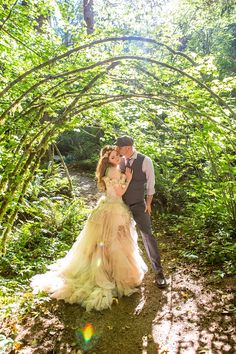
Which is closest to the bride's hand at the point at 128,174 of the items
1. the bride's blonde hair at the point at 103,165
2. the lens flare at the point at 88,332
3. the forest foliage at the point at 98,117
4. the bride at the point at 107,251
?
the bride at the point at 107,251

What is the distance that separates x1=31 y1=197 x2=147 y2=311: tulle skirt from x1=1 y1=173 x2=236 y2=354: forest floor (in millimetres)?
236

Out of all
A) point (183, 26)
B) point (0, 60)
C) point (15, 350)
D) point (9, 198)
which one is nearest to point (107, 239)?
point (9, 198)

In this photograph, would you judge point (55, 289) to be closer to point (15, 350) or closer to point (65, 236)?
point (15, 350)

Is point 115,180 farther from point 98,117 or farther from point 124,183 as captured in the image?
point 98,117

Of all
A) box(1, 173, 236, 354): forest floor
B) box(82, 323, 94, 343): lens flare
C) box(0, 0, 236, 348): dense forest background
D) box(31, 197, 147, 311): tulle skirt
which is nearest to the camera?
box(1, 173, 236, 354): forest floor

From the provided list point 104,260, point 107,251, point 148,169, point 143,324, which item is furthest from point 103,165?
point 143,324

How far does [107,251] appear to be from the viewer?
14.5ft

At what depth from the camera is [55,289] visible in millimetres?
4277

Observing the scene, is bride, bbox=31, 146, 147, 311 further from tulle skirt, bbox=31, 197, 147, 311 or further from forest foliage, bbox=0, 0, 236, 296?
forest foliage, bbox=0, 0, 236, 296

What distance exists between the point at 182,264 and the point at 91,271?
6.56 ft

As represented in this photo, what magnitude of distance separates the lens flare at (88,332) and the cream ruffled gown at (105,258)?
64 centimetres

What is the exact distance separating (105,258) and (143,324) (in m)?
1.04

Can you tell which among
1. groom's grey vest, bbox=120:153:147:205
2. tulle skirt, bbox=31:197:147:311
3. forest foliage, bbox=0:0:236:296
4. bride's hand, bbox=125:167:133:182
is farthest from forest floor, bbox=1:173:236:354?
bride's hand, bbox=125:167:133:182

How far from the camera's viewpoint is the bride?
4305 mm
